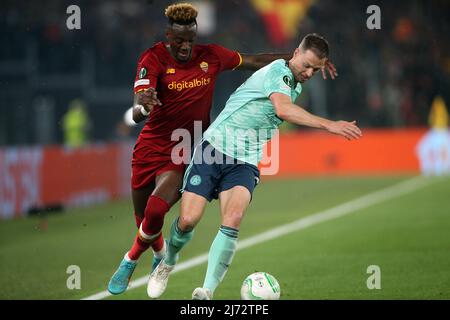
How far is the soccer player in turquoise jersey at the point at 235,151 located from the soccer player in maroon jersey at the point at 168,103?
35cm

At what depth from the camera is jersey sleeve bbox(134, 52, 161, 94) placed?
8.52 m

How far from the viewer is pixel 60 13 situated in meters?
33.2

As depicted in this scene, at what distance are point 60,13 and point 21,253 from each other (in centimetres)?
2114

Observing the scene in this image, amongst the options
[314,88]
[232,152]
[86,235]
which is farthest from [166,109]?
[314,88]

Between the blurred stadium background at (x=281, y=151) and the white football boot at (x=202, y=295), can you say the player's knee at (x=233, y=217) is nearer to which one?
the white football boot at (x=202, y=295)

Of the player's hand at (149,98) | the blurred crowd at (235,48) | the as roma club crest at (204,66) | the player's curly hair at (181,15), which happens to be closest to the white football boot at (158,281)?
the player's hand at (149,98)

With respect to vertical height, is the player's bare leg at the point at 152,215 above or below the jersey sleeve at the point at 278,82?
below

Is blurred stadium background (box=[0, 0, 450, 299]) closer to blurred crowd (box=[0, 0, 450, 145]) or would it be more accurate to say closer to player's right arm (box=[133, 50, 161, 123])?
blurred crowd (box=[0, 0, 450, 145])

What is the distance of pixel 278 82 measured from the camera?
8.19 meters

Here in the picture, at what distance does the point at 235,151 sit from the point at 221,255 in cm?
89

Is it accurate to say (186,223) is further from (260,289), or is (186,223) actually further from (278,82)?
(278,82)

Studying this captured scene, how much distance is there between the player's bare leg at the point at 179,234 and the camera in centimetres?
849

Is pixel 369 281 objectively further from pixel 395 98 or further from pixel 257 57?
pixel 395 98

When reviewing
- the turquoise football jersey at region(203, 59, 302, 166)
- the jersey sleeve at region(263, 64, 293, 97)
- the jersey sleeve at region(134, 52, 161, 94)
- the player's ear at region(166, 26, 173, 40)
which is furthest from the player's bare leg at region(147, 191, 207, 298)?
the player's ear at region(166, 26, 173, 40)
